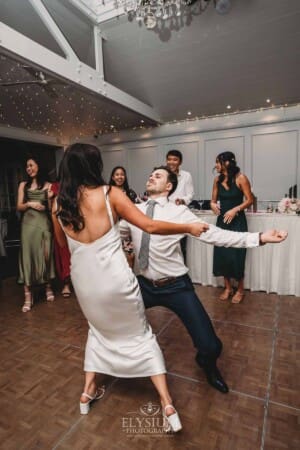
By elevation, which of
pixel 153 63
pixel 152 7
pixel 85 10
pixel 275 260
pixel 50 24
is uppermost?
pixel 85 10

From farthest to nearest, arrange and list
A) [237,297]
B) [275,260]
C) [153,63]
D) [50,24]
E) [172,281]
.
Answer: [153,63], [50,24], [275,260], [237,297], [172,281]

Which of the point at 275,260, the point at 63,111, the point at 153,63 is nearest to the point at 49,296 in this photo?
the point at 275,260

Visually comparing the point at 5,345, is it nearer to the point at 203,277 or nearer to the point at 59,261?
the point at 59,261

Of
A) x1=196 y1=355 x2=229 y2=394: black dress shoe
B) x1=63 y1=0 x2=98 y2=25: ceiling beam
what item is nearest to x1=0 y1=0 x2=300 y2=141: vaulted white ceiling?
x1=63 y1=0 x2=98 y2=25: ceiling beam

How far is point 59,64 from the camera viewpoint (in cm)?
353

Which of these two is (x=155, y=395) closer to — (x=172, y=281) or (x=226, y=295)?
(x=172, y=281)

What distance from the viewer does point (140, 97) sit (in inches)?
232

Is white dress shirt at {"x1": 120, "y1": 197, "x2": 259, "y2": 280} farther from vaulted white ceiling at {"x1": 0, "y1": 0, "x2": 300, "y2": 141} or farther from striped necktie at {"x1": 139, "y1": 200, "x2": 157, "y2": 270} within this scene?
vaulted white ceiling at {"x1": 0, "y1": 0, "x2": 300, "y2": 141}

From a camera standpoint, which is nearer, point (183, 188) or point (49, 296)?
point (49, 296)

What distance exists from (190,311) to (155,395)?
594mm

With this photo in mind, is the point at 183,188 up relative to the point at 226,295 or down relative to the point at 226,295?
up

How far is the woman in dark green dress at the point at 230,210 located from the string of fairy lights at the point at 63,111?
255 centimetres

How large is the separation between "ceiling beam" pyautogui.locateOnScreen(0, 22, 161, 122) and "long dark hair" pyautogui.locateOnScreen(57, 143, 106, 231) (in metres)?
2.34

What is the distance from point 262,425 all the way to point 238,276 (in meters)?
1.84
